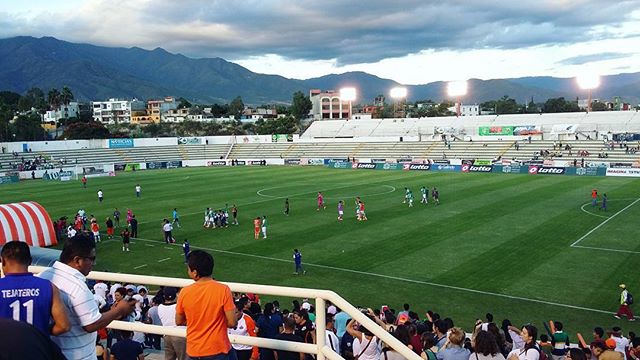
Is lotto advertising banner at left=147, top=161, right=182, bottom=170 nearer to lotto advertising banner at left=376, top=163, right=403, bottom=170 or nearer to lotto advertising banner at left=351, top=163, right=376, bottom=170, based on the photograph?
lotto advertising banner at left=351, top=163, right=376, bottom=170

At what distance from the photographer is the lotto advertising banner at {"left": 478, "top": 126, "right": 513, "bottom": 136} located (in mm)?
87688

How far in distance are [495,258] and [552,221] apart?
10.2 metres

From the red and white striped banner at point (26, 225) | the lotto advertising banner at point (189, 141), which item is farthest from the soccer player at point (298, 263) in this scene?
the lotto advertising banner at point (189, 141)

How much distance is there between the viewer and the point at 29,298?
4.00m

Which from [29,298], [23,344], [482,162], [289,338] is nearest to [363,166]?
[482,162]

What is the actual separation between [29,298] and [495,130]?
303 ft

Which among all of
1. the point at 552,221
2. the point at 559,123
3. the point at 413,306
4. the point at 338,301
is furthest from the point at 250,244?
the point at 559,123

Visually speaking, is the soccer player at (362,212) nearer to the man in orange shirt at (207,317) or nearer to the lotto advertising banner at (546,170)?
the man in orange shirt at (207,317)

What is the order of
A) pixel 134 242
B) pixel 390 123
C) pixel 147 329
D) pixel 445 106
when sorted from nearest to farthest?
pixel 147 329
pixel 134 242
pixel 390 123
pixel 445 106

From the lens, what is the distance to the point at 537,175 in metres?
60.6

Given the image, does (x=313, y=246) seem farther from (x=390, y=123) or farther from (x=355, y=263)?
(x=390, y=123)

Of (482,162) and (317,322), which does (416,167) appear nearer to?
(482,162)

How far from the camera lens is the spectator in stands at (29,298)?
3.97m

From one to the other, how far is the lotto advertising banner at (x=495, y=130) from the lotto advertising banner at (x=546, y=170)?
2531 cm
